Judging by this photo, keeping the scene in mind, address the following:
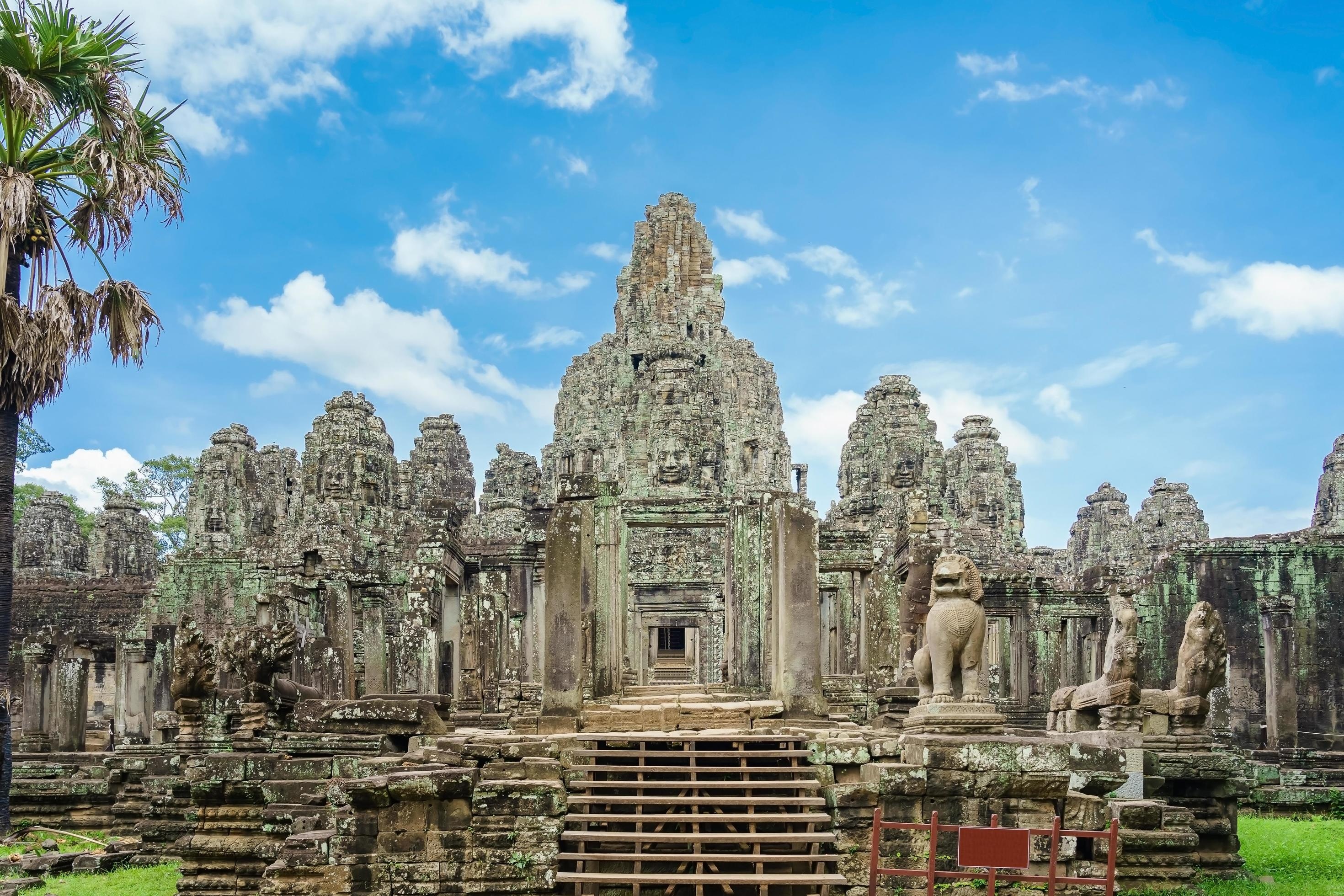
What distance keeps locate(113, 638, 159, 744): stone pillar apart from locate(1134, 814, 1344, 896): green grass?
63.1ft

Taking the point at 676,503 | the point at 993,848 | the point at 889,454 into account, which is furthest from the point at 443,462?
the point at 993,848

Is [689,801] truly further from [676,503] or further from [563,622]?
[676,503]

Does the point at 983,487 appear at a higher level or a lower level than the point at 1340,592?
higher

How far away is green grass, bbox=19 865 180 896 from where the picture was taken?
10.6 metres

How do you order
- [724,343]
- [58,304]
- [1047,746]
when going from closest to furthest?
1. [1047,746]
2. [58,304]
3. [724,343]

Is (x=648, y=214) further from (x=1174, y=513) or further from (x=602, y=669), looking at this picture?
(x=602, y=669)

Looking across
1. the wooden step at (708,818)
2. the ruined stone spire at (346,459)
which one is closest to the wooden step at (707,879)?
the wooden step at (708,818)

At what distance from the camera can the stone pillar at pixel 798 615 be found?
36.6 ft

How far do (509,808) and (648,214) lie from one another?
42.8 metres

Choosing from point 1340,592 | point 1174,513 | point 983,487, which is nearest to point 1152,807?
point 1340,592

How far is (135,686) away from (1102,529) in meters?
31.5

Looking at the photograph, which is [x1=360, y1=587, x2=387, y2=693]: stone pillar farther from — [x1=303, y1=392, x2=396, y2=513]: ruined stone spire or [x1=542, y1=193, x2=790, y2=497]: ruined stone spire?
[x1=542, y1=193, x2=790, y2=497]: ruined stone spire

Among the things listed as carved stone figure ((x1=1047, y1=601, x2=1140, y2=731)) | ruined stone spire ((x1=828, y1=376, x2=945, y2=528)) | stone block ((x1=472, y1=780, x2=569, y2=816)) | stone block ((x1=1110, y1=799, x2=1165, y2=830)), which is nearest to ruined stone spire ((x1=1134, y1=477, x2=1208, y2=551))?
ruined stone spire ((x1=828, y1=376, x2=945, y2=528))

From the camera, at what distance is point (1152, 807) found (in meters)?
9.28
